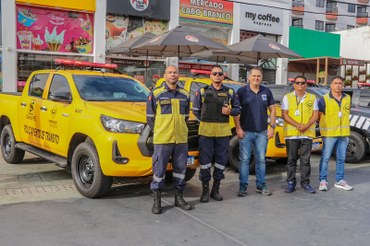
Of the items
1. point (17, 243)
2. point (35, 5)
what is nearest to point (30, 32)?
point (35, 5)

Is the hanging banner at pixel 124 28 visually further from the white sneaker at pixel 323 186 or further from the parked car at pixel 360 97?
the white sneaker at pixel 323 186

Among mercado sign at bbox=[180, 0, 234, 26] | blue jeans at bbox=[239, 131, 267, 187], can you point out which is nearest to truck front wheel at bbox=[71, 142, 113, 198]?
blue jeans at bbox=[239, 131, 267, 187]

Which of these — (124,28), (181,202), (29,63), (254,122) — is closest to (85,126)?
(181,202)

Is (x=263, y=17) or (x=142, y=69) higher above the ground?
(x=263, y=17)

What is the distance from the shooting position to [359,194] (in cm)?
613

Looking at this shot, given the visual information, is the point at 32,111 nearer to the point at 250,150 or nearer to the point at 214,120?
the point at 214,120

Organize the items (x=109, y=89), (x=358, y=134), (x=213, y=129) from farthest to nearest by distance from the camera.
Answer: (x=358, y=134) → (x=109, y=89) → (x=213, y=129)

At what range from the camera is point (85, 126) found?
552cm

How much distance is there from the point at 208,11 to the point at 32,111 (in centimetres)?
1319

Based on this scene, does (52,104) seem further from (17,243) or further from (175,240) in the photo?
(175,240)

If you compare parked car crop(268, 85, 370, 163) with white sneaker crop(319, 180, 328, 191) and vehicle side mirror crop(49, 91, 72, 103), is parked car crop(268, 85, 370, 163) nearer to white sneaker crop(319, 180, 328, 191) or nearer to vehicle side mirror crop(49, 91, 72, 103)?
white sneaker crop(319, 180, 328, 191)

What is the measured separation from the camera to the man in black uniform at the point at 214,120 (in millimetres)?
5387

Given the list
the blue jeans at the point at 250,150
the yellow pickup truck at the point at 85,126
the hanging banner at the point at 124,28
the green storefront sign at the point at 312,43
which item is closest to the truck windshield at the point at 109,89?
the yellow pickup truck at the point at 85,126

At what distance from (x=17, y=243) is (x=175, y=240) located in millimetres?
1530
